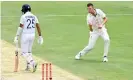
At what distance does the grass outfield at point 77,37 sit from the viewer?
57.7 feet

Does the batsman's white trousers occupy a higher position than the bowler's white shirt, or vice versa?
the bowler's white shirt

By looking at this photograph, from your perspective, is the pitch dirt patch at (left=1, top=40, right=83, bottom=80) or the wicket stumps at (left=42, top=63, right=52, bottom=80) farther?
the pitch dirt patch at (left=1, top=40, right=83, bottom=80)

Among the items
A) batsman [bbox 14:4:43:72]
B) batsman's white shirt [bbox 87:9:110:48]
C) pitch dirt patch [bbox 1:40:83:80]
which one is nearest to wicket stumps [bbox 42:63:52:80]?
pitch dirt patch [bbox 1:40:83:80]

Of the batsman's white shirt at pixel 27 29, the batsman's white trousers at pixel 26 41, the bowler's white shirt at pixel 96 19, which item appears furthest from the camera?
the bowler's white shirt at pixel 96 19

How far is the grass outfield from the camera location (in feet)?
57.7

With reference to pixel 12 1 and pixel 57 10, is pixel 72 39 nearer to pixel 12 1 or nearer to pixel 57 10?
pixel 57 10

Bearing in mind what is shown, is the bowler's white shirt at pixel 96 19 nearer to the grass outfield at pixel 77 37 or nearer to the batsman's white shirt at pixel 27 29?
the grass outfield at pixel 77 37

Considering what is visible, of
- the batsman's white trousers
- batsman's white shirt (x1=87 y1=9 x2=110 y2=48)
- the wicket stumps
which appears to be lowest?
the wicket stumps

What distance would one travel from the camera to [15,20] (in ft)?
99.5

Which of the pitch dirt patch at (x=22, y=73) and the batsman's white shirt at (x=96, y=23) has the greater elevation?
the batsman's white shirt at (x=96, y=23)

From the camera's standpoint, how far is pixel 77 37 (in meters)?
24.5

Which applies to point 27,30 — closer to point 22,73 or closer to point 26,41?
point 26,41

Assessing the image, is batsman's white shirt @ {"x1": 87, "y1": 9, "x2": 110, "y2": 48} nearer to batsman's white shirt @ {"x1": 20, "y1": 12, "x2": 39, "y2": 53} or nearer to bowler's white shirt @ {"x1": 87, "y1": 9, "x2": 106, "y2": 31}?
bowler's white shirt @ {"x1": 87, "y1": 9, "x2": 106, "y2": 31}

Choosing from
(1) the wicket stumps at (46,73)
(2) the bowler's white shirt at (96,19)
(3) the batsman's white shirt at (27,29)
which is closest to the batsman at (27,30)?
(3) the batsman's white shirt at (27,29)
